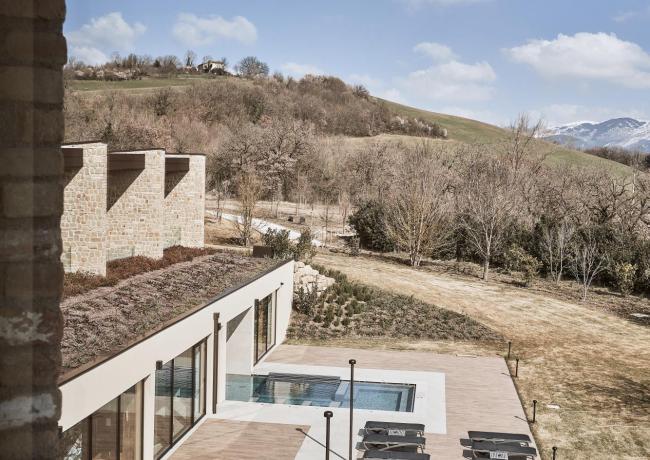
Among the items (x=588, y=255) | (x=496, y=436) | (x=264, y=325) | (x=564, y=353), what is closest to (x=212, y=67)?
(x=588, y=255)

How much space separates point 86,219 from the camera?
19766 millimetres

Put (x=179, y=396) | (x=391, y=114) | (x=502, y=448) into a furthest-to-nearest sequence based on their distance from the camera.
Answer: (x=391, y=114) → (x=179, y=396) → (x=502, y=448)

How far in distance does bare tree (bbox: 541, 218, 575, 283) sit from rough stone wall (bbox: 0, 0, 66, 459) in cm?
3712

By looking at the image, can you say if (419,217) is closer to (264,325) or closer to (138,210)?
(264,325)

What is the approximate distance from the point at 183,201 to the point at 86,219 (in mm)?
8709

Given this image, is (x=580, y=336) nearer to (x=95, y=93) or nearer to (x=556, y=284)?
(x=556, y=284)

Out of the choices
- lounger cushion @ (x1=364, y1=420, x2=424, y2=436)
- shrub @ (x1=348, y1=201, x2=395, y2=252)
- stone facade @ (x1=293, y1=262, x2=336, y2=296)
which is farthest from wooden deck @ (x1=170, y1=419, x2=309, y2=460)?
shrub @ (x1=348, y1=201, x2=395, y2=252)

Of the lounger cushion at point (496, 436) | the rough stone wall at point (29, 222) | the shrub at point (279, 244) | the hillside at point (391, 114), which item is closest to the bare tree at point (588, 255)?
the shrub at point (279, 244)

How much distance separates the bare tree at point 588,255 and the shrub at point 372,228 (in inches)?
437

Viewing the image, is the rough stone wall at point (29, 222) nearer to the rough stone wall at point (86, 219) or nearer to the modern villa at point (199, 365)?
the modern villa at point (199, 365)

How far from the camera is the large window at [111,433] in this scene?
11.1m

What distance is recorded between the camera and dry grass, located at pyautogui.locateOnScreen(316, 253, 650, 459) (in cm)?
1833

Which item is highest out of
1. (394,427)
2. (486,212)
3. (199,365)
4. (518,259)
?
(486,212)

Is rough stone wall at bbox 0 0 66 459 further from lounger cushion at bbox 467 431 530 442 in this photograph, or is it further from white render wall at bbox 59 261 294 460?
lounger cushion at bbox 467 431 530 442
